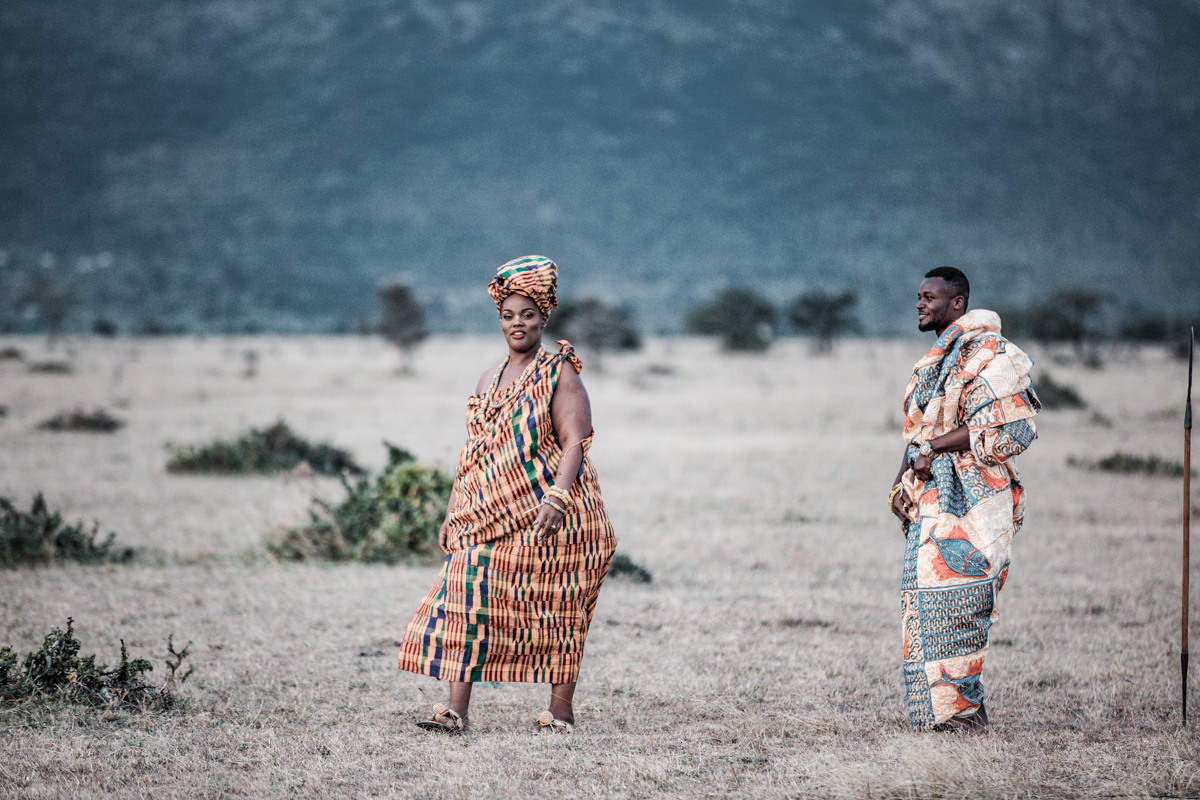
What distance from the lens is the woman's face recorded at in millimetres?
4855

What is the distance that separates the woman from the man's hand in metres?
1.39

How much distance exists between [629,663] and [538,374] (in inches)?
86.9

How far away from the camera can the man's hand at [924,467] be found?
4.78 m

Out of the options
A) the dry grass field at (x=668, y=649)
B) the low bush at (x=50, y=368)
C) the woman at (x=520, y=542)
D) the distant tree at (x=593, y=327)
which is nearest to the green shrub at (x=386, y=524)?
the dry grass field at (x=668, y=649)

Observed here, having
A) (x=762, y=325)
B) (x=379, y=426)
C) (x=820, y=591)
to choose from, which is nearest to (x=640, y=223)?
(x=762, y=325)

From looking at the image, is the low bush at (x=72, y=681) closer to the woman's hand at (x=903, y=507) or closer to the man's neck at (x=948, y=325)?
the woman's hand at (x=903, y=507)

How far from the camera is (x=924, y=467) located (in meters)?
4.79

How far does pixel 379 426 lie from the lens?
2028 centimetres

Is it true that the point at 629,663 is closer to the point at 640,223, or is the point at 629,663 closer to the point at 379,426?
the point at 379,426

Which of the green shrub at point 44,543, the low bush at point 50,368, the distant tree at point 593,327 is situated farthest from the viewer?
the distant tree at point 593,327

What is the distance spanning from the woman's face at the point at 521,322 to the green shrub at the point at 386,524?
4.43 meters

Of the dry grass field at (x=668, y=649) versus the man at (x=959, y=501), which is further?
the man at (x=959, y=501)

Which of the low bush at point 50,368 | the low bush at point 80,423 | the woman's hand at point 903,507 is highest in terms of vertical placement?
the low bush at point 50,368

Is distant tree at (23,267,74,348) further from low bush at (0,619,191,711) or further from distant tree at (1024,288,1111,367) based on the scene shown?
low bush at (0,619,191,711)
